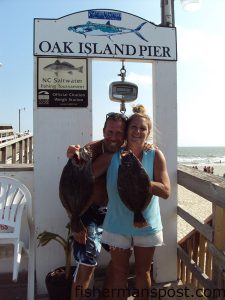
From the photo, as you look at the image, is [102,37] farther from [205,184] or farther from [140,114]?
[205,184]

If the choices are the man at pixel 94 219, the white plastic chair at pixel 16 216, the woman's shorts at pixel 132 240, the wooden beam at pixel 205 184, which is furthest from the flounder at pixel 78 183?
the wooden beam at pixel 205 184

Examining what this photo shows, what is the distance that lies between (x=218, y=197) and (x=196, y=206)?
11.2m

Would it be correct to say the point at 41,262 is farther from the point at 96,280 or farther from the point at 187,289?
the point at 187,289

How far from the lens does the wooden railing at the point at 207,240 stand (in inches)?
105

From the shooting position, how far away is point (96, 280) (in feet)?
12.4

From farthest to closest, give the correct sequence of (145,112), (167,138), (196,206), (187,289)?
(196,206) < (167,138) < (187,289) < (145,112)

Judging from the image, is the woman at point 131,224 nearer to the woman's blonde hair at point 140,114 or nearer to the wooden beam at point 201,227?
the woman's blonde hair at point 140,114

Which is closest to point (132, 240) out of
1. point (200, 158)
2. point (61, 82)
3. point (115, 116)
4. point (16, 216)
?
point (115, 116)

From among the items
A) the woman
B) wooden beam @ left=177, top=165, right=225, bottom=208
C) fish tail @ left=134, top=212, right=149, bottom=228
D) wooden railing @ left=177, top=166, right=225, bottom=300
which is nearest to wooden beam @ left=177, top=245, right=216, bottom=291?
wooden railing @ left=177, top=166, right=225, bottom=300

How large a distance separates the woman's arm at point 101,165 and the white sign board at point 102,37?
1.31 m

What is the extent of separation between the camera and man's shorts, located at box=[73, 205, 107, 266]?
9.44 ft

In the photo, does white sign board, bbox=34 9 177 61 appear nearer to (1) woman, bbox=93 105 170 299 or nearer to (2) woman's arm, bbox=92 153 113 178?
(1) woman, bbox=93 105 170 299

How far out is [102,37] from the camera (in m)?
3.55

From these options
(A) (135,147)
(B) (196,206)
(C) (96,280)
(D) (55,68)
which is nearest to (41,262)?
(C) (96,280)
